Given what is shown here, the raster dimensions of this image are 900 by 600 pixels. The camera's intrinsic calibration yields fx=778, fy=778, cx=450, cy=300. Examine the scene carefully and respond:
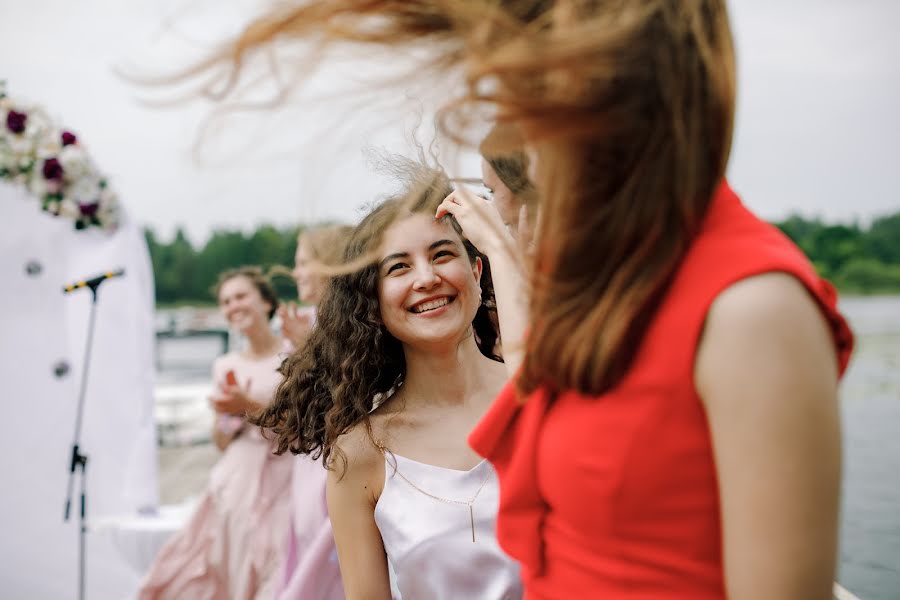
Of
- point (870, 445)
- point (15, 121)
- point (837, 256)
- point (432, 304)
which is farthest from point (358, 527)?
point (837, 256)

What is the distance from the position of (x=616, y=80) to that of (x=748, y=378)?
1.03 ft

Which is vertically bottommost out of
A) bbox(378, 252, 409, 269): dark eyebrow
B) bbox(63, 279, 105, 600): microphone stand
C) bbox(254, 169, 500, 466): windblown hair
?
bbox(63, 279, 105, 600): microphone stand

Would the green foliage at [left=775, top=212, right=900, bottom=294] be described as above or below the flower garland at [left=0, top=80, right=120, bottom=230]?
below

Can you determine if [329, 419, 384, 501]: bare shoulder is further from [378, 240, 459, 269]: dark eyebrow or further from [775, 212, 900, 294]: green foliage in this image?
[775, 212, 900, 294]: green foliage

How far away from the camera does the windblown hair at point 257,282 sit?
4.69 metres

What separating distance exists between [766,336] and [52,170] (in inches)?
165

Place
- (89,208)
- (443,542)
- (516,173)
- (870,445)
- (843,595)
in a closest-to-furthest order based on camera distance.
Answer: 1. (516,173)
2. (443,542)
3. (843,595)
4. (89,208)
5. (870,445)

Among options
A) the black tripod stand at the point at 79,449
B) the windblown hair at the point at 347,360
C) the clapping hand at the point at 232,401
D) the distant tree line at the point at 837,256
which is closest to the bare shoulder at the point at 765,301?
the windblown hair at the point at 347,360

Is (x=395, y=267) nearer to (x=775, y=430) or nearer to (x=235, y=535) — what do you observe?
(x=775, y=430)

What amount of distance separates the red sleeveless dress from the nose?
0.95 metres

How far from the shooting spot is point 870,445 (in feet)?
25.4

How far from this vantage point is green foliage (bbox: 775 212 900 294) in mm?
9492

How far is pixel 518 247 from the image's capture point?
3.83 feet

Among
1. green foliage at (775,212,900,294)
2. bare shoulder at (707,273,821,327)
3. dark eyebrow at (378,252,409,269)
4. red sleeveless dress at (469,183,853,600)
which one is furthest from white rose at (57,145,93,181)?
green foliage at (775,212,900,294)
